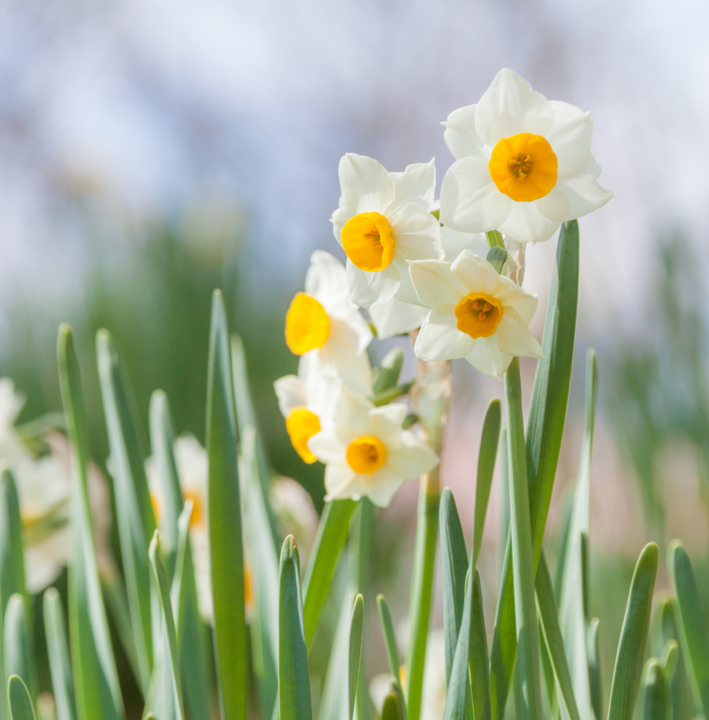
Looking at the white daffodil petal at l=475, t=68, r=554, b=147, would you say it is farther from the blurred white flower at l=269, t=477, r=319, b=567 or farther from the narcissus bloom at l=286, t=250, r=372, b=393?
the blurred white flower at l=269, t=477, r=319, b=567

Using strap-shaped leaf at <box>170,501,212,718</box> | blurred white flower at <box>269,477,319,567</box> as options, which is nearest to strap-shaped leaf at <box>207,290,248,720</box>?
strap-shaped leaf at <box>170,501,212,718</box>

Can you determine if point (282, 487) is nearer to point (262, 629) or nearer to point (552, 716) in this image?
point (262, 629)

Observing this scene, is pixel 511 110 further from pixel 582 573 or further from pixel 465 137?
pixel 582 573

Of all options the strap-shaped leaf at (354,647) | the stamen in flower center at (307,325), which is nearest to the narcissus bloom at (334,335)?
the stamen in flower center at (307,325)

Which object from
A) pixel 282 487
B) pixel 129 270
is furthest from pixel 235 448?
pixel 129 270

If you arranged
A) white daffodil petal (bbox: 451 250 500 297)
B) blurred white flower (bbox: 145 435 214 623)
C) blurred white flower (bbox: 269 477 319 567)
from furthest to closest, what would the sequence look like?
blurred white flower (bbox: 269 477 319 567), blurred white flower (bbox: 145 435 214 623), white daffodil petal (bbox: 451 250 500 297)

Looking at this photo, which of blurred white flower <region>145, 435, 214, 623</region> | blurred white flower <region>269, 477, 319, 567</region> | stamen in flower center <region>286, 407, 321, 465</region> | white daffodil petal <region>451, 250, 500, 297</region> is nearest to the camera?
white daffodil petal <region>451, 250, 500, 297</region>

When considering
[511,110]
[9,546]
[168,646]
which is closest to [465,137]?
[511,110]
